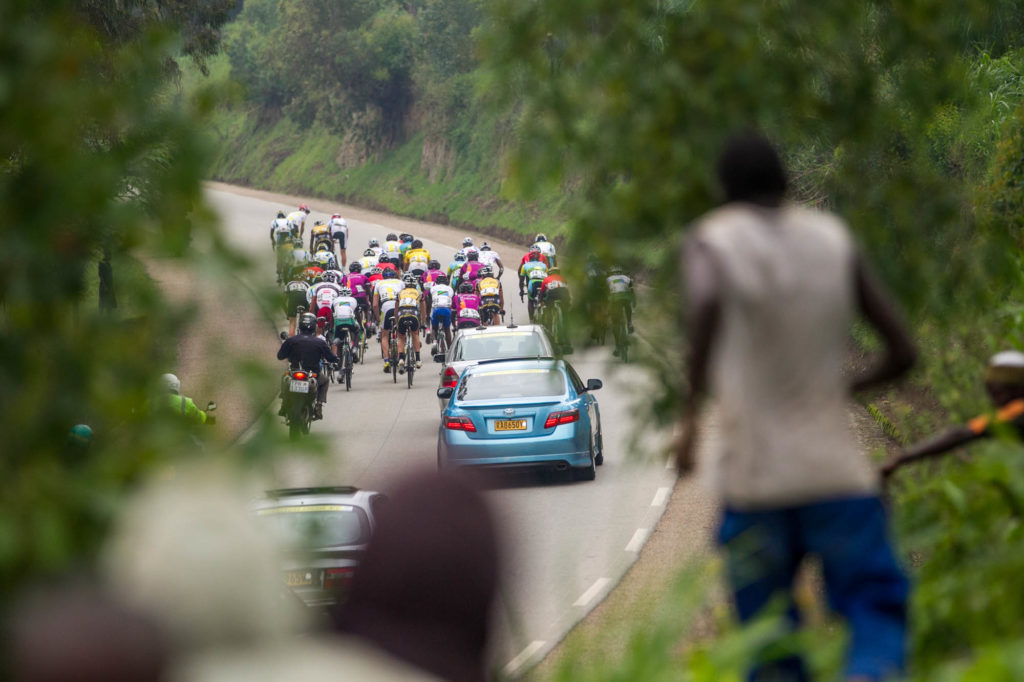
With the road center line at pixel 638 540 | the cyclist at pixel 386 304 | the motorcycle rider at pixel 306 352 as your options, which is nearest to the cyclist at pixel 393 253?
the cyclist at pixel 386 304

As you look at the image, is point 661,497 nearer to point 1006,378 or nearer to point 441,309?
point 1006,378

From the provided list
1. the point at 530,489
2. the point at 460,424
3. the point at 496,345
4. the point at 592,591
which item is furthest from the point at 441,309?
the point at 592,591

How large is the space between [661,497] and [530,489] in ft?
5.39

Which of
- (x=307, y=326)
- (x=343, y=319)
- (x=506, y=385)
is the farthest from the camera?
(x=343, y=319)

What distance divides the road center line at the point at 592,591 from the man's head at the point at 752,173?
844 cm

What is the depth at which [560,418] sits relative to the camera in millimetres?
17688

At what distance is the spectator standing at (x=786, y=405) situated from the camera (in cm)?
350

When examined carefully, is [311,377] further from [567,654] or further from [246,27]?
[246,27]

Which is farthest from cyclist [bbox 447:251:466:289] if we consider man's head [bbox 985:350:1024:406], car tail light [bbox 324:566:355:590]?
man's head [bbox 985:350:1024:406]

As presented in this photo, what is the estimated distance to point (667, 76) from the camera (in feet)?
16.5

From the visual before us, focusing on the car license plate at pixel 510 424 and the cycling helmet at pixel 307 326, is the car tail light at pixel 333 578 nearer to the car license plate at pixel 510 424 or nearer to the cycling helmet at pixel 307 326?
the car license plate at pixel 510 424

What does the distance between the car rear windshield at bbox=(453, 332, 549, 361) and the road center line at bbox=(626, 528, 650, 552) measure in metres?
A: 6.96

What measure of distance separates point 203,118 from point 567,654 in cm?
122

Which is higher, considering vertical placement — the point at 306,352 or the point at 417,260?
the point at 417,260
